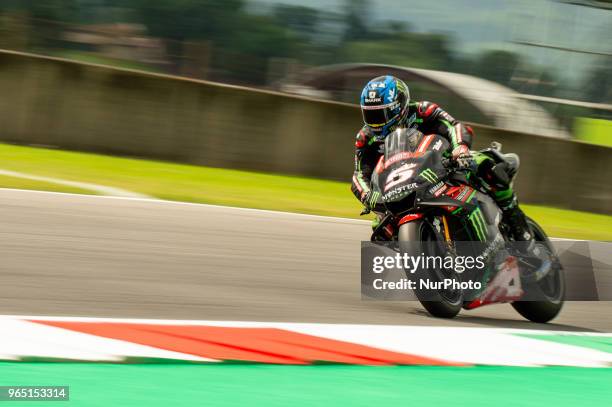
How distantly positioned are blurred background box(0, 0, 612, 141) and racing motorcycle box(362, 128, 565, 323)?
31.0ft

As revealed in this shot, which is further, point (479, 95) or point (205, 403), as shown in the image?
point (479, 95)

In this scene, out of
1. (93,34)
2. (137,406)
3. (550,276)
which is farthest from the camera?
(93,34)

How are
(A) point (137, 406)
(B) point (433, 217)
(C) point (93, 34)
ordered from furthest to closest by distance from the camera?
(C) point (93, 34), (B) point (433, 217), (A) point (137, 406)

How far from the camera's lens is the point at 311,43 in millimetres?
16203

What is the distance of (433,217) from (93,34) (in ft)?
34.8

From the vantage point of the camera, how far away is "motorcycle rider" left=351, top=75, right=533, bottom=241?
636 cm

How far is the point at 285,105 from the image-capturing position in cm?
1627

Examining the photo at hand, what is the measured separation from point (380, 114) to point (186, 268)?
7.13 feet

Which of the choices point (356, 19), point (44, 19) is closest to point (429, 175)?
point (356, 19)

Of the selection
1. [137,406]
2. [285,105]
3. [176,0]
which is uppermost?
[176,0]

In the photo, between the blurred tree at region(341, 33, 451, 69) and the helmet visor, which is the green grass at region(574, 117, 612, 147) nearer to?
the blurred tree at region(341, 33, 451, 69)

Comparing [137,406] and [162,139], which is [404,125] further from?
[162,139]

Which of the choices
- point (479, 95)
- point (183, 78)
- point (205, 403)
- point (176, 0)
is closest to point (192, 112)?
point (183, 78)

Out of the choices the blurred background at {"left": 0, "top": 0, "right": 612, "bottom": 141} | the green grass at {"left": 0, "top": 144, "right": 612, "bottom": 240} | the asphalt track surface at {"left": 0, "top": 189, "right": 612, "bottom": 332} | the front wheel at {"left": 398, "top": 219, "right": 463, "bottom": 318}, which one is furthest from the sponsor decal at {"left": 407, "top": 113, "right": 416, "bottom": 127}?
the blurred background at {"left": 0, "top": 0, "right": 612, "bottom": 141}
